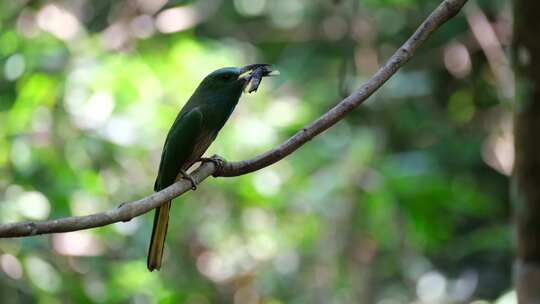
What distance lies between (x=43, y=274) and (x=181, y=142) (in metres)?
1.47

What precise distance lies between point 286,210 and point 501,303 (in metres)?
1.39

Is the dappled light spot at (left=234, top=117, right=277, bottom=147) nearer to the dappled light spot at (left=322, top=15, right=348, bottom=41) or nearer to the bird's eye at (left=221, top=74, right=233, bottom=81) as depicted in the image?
the dappled light spot at (left=322, top=15, right=348, bottom=41)

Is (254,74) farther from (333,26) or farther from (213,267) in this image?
(333,26)

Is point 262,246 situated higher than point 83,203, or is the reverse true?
point 83,203

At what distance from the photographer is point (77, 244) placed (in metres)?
4.47

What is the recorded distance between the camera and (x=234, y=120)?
4.75m

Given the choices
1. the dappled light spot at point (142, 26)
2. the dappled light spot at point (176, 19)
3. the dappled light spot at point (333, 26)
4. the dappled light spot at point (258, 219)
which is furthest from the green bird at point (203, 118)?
the dappled light spot at point (333, 26)

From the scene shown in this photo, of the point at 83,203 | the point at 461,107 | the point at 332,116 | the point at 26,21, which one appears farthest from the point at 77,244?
the point at 461,107

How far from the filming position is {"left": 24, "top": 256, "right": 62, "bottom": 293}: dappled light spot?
12.6 ft

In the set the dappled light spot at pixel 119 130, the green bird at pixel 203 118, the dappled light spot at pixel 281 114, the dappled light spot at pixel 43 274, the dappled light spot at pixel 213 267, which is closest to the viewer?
the green bird at pixel 203 118

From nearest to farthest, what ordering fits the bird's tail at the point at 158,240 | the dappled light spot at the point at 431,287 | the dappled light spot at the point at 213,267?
the bird's tail at the point at 158,240
the dappled light spot at the point at 213,267
the dappled light spot at the point at 431,287

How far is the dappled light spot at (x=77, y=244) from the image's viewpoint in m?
4.36

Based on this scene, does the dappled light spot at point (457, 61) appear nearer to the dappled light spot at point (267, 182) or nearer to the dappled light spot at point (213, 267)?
the dappled light spot at point (267, 182)

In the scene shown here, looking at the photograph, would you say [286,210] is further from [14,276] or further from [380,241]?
[14,276]
